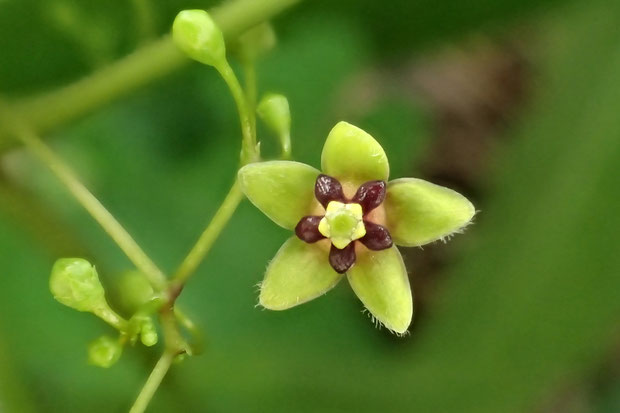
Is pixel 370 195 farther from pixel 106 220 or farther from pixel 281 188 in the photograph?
pixel 106 220

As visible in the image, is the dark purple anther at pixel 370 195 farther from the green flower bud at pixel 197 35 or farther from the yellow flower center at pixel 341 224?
the green flower bud at pixel 197 35

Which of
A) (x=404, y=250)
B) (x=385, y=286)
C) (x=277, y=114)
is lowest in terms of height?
(x=404, y=250)

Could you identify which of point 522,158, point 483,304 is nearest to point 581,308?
point 483,304

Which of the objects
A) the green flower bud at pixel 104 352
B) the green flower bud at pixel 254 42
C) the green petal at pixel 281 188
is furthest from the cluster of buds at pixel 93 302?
the green flower bud at pixel 254 42

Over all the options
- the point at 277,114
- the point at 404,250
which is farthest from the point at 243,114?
the point at 404,250

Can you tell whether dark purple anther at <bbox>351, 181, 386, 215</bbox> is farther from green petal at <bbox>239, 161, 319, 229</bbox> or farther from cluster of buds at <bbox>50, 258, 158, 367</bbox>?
cluster of buds at <bbox>50, 258, 158, 367</bbox>
